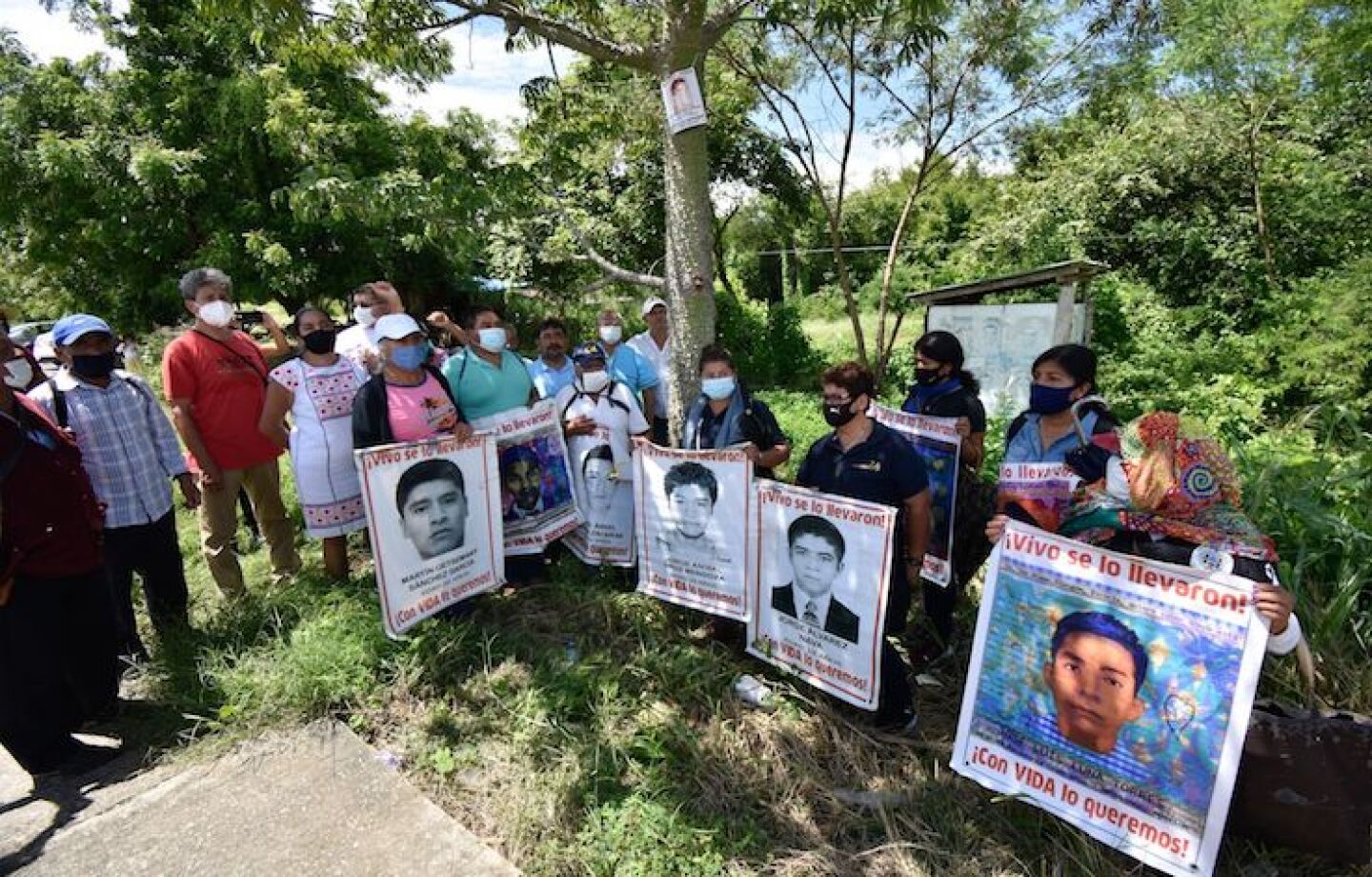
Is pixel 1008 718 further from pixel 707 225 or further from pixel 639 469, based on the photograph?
pixel 707 225

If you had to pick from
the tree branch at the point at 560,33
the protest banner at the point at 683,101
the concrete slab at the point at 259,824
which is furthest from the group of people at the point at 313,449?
the tree branch at the point at 560,33

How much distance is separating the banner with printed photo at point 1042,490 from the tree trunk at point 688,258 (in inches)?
76.4

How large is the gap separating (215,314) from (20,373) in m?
0.94

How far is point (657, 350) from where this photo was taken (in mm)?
5422

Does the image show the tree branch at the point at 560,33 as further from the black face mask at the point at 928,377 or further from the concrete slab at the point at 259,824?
the concrete slab at the point at 259,824

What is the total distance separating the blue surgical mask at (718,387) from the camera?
12.0 ft

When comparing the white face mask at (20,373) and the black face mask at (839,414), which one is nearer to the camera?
the black face mask at (839,414)

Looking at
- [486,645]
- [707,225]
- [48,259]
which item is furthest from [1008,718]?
[48,259]

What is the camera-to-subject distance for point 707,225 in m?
4.04

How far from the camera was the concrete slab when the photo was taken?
2570 mm

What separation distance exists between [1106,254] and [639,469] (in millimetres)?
12114

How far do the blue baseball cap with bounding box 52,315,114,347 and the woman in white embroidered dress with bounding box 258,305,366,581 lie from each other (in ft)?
2.56

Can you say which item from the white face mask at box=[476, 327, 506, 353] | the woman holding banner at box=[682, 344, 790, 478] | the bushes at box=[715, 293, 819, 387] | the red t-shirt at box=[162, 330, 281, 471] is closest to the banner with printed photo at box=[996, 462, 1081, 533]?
the woman holding banner at box=[682, 344, 790, 478]

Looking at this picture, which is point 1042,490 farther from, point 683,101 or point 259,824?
point 259,824
